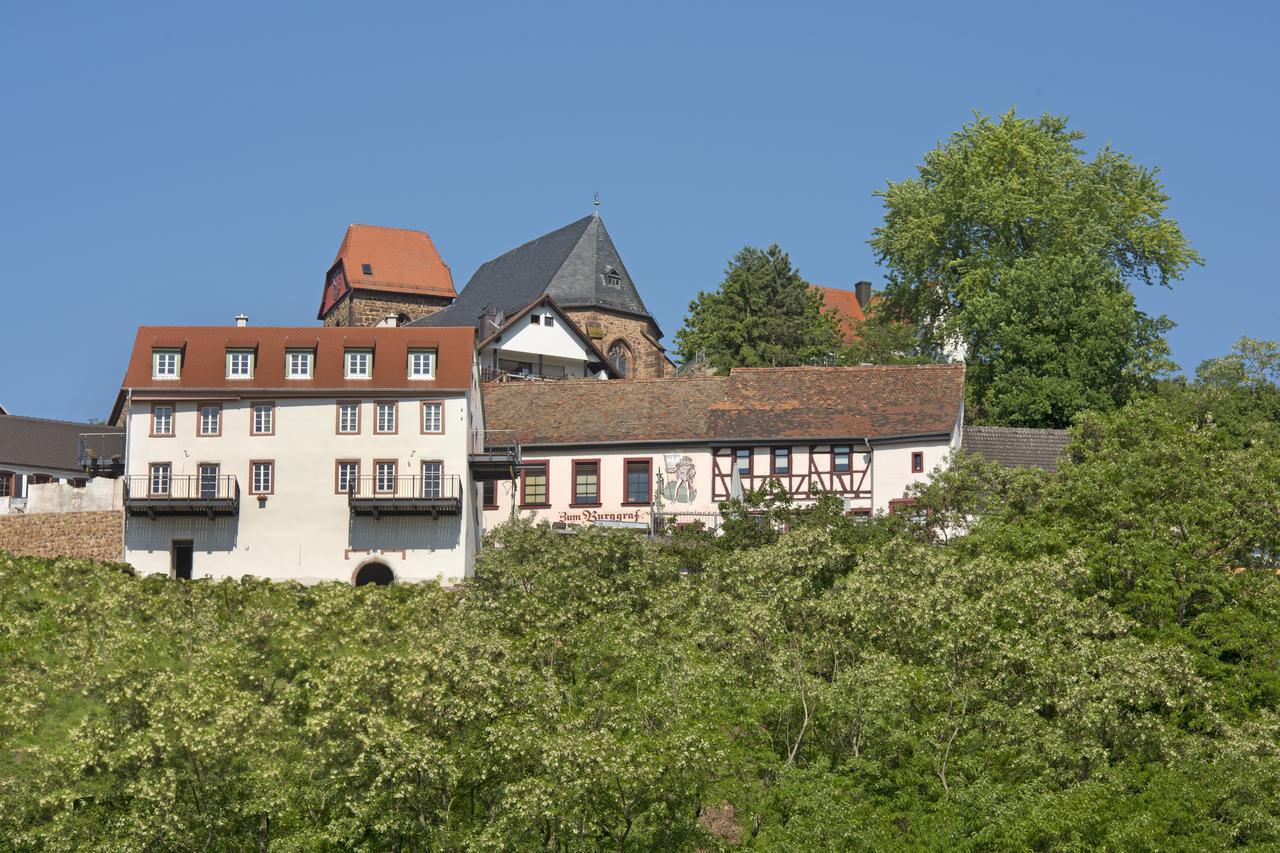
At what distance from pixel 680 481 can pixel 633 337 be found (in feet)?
106

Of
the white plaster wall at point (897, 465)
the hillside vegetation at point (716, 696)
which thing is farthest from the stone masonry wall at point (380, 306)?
the hillside vegetation at point (716, 696)

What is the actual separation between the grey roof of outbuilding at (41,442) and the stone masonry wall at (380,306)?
31110 millimetres

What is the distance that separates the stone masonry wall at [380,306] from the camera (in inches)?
4277

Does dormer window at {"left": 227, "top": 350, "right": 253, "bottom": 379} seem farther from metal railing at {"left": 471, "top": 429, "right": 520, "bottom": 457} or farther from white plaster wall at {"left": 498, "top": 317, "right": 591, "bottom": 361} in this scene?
white plaster wall at {"left": 498, "top": 317, "right": 591, "bottom": 361}

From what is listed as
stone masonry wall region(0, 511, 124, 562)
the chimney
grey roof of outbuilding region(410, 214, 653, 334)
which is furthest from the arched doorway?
the chimney

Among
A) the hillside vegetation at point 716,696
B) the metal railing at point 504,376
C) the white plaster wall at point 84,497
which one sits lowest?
the hillside vegetation at point 716,696

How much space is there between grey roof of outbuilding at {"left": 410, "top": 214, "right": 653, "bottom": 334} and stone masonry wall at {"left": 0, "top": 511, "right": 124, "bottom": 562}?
32.6m

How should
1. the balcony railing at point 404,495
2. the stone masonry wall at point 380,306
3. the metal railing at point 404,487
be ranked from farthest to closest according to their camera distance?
the stone masonry wall at point 380,306
the metal railing at point 404,487
the balcony railing at point 404,495

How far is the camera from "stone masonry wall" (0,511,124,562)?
6122 cm

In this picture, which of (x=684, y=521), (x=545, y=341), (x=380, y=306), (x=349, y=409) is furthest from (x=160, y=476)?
(x=380, y=306)

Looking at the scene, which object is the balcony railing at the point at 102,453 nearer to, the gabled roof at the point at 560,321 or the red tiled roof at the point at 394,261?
the gabled roof at the point at 560,321

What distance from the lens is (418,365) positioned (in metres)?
63.7

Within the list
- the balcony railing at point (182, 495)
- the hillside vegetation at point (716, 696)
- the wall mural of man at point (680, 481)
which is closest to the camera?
the hillside vegetation at point (716, 696)

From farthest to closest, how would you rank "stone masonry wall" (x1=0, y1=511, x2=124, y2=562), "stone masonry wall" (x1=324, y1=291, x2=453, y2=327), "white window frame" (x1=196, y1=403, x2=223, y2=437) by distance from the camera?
"stone masonry wall" (x1=324, y1=291, x2=453, y2=327) < "white window frame" (x1=196, y1=403, x2=223, y2=437) < "stone masonry wall" (x1=0, y1=511, x2=124, y2=562)
